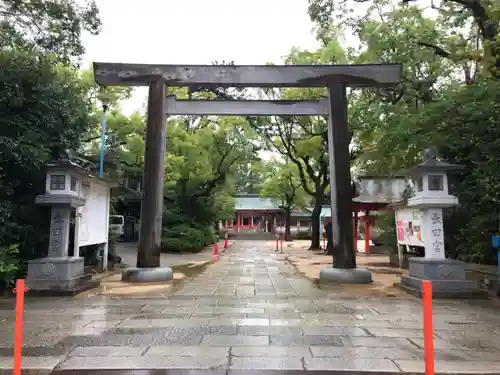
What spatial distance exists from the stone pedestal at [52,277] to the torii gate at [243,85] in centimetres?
220

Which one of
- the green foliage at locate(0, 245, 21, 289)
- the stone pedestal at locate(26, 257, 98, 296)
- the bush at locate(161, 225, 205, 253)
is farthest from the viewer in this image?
the bush at locate(161, 225, 205, 253)

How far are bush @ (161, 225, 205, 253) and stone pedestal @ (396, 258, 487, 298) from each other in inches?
690

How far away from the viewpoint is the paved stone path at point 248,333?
4730mm

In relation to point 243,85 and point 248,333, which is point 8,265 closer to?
point 248,333

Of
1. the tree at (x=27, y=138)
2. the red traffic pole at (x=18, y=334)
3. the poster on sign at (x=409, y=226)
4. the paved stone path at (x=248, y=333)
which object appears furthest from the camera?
the poster on sign at (x=409, y=226)

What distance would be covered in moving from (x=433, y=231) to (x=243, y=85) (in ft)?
21.4

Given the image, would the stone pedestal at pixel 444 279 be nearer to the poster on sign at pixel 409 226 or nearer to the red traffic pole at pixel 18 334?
the poster on sign at pixel 409 226

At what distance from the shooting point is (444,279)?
917 centimetres

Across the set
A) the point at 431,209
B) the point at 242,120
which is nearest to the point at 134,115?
the point at 242,120

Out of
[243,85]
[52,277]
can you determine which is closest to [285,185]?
[243,85]

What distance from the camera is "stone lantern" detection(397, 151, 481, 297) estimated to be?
9227 mm

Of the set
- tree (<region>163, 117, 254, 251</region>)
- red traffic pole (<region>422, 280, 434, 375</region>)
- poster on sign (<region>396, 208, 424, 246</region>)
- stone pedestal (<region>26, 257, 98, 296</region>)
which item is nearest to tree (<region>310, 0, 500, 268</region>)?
poster on sign (<region>396, 208, 424, 246</region>)

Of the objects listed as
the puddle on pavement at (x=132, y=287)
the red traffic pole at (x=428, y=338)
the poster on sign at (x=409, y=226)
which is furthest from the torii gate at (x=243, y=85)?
the red traffic pole at (x=428, y=338)

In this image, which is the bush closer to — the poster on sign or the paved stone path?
Result: the poster on sign
